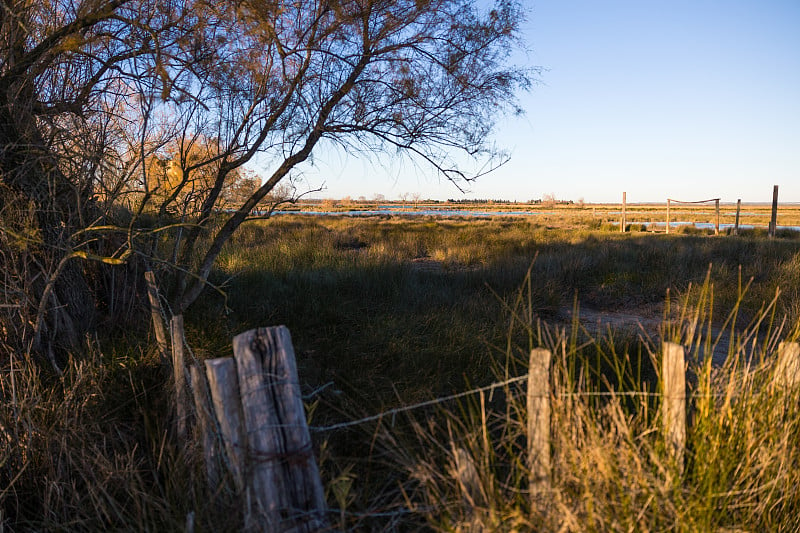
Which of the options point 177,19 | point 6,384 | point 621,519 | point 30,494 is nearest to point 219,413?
point 621,519

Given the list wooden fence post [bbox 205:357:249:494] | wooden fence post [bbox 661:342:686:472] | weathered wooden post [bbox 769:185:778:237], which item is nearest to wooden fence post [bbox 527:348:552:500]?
wooden fence post [bbox 661:342:686:472]

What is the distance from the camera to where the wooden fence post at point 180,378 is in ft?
9.17

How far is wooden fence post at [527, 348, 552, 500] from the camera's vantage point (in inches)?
76.9

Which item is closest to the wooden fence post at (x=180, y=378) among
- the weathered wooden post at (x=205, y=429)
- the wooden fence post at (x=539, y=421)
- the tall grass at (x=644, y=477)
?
the weathered wooden post at (x=205, y=429)

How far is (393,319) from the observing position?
5.43 m

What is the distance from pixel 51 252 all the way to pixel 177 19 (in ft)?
6.87

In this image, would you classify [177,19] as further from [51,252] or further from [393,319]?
[393,319]

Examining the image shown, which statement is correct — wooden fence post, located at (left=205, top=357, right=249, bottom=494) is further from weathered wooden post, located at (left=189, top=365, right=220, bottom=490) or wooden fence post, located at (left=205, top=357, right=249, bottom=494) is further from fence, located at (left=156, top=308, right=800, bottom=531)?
weathered wooden post, located at (left=189, top=365, right=220, bottom=490)

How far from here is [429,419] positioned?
3471 mm

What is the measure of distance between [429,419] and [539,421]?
5.11 ft

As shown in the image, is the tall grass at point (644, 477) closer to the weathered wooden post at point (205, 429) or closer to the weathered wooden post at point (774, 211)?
the weathered wooden post at point (205, 429)

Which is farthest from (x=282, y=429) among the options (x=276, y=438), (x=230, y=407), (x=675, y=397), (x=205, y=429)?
(x=675, y=397)

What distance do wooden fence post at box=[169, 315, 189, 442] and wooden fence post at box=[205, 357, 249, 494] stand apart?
898 millimetres

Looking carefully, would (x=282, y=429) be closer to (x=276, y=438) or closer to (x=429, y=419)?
(x=276, y=438)
